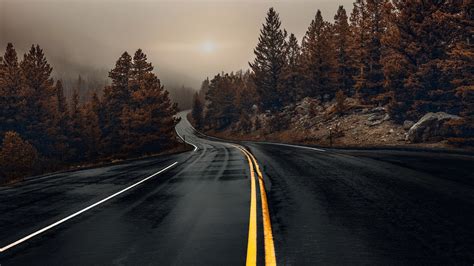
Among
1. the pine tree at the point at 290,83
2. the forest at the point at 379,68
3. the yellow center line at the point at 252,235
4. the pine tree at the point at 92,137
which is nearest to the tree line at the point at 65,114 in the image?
the pine tree at the point at 92,137

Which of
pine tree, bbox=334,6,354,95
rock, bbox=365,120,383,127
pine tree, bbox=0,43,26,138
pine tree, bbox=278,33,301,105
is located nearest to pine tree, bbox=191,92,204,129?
pine tree, bbox=278,33,301,105

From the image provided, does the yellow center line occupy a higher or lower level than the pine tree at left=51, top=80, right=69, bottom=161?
lower

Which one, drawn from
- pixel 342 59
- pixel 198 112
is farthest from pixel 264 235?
pixel 198 112

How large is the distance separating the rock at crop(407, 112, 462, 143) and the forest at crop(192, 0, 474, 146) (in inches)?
5.1

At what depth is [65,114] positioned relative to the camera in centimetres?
4991

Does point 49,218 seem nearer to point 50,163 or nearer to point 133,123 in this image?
point 133,123

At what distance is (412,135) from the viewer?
76.0 ft

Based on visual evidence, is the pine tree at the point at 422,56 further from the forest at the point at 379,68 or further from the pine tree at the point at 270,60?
the pine tree at the point at 270,60

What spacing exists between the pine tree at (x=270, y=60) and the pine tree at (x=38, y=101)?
3520 centimetres

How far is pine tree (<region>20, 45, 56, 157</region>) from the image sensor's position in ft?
143

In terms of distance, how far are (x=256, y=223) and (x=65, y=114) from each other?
5205 centimetres

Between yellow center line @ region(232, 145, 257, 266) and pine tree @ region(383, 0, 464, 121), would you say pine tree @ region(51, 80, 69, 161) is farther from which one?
yellow center line @ region(232, 145, 257, 266)

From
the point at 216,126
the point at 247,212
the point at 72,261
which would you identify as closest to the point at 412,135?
the point at 247,212

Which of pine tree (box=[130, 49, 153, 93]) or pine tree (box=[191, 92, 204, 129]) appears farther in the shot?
pine tree (box=[191, 92, 204, 129])
